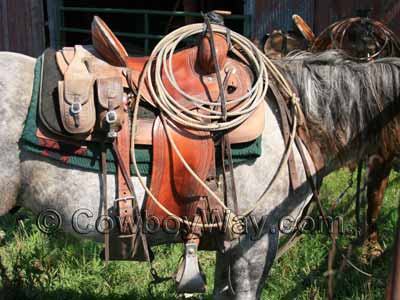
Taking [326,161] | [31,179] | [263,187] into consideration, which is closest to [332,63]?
[326,161]

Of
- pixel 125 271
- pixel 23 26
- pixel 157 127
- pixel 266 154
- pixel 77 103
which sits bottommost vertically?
pixel 125 271

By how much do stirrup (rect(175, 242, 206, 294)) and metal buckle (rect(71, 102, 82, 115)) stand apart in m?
0.72

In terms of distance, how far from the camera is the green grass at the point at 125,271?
11.2ft

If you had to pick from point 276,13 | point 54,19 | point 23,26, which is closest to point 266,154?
point 276,13

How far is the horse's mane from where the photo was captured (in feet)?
8.38

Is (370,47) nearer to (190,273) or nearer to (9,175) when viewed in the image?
(190,273)

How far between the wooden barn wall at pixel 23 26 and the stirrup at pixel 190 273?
612 cm

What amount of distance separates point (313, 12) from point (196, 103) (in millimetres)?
4423

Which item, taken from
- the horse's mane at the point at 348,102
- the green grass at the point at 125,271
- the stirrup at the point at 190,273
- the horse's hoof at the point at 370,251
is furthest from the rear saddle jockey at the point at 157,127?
the horse's hoof at the point at 370,251

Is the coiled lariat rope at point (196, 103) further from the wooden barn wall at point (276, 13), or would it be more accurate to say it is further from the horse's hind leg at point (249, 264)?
the wooden barn wall at point (276, 13)

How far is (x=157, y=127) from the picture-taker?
232cm

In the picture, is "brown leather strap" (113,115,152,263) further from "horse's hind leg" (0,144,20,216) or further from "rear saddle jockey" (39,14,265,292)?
"horse's hind leg" (0,144,20,216)

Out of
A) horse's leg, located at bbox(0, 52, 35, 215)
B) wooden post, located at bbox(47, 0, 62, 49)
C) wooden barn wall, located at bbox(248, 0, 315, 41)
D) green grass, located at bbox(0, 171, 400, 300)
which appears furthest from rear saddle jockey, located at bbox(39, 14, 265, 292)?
wooden post, located at bbox(47, 0, 62, 49)

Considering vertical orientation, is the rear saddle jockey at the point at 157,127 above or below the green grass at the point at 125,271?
above
